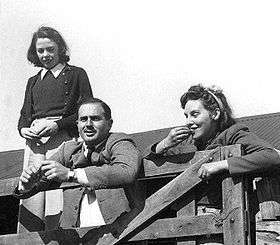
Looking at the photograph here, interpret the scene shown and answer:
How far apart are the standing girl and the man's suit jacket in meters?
0.55

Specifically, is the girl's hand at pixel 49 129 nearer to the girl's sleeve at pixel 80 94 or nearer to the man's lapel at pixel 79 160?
the girl's sleeve at pixel 80 94

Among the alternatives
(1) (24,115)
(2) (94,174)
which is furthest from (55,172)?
(1) (24,115)

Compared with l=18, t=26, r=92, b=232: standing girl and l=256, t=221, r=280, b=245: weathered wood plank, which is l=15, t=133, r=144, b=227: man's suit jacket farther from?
l=256, t=221, r=280, b=245: weathered wood plank

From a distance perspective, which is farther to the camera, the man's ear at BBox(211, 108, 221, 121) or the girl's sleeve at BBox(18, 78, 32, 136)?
the girl's sleeve at BBox(18, 78, 32, 136)

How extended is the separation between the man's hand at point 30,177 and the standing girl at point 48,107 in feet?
2.09

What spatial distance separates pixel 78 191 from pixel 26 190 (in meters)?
0.43

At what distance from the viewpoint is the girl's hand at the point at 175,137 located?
5336 mm

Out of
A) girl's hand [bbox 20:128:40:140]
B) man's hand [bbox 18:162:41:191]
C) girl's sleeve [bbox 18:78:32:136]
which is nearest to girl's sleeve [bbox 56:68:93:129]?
girl's hand [bbox 20:128:40:140]

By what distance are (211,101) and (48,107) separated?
73.5 inches

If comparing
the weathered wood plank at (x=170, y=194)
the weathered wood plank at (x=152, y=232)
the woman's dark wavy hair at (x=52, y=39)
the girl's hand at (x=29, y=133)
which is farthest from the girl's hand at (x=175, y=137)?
the woman's dark wavy hair at (x=52, y=39)

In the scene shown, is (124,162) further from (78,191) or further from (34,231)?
(34,231)

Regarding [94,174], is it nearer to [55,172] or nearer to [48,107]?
[55,172]

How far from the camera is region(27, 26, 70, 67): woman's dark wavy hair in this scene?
7.09 metres

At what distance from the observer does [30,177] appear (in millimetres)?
5527
